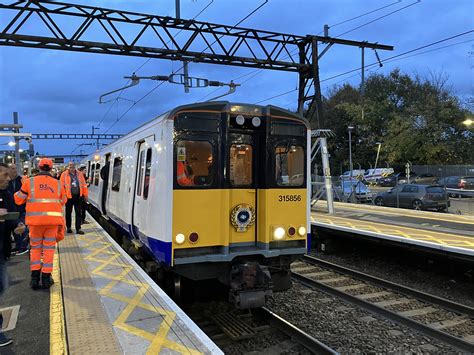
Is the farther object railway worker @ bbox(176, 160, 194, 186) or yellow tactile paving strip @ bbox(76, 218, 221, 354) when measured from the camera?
railway worker @ bbox(176, 160, 194, 186)

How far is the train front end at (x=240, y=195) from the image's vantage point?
18.6ft

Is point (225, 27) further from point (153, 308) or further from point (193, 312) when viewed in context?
point (153, 308)

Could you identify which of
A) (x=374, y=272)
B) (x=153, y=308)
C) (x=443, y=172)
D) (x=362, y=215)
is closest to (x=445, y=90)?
(x=443, y=172)

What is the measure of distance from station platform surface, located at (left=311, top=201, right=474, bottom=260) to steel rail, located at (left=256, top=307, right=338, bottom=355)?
384 cm

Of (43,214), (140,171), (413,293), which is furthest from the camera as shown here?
(413,293)

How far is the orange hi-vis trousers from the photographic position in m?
5.46

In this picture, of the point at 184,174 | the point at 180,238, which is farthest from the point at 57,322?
the point at 184,174

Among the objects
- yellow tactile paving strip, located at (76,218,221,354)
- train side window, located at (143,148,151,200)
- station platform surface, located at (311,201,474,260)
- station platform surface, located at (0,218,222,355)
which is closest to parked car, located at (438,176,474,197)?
station platform surface, located at (311,201,474,260)

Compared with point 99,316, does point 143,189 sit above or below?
above

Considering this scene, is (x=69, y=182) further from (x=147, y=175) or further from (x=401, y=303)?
(x=401, y=303)

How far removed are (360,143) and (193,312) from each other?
50.4m

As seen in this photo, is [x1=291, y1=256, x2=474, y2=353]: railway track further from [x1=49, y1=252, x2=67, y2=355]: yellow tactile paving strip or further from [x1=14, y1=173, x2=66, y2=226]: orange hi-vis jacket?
[x1=14, y1=173, x2=66, y2=226]: orange hi-vis jacket

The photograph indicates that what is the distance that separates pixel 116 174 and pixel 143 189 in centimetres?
403

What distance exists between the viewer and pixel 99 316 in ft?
14.7
